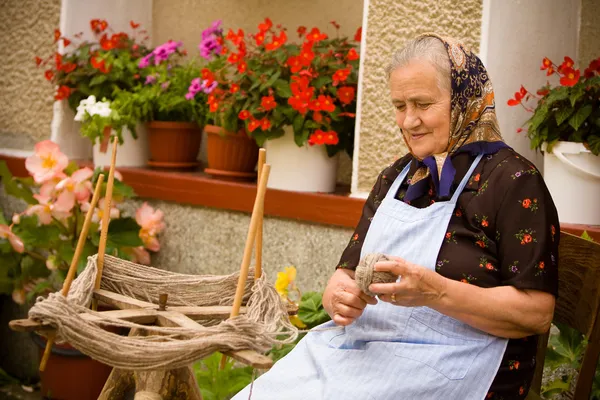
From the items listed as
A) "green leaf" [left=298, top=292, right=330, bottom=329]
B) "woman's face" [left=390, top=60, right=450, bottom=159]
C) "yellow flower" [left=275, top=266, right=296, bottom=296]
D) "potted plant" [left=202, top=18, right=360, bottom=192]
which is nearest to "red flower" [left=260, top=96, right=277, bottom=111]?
"potted plant" [left=202, top=18, right=360, bottom=192]

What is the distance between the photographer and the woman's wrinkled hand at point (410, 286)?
5.95 feet

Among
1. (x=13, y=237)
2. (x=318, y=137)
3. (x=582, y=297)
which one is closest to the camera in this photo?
(x=582, y=297)

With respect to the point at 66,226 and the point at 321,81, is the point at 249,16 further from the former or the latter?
the point at 66,226

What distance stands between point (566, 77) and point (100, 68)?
2.49m

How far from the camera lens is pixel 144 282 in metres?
2.13

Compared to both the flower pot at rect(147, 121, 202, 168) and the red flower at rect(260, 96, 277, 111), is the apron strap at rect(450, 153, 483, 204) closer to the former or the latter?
the red flower at rect(260, 96, 277, 111)

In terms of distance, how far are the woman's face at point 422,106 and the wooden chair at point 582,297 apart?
0.44 m

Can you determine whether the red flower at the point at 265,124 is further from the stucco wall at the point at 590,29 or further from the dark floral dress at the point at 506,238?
the dark floral dress at the point at 506,238

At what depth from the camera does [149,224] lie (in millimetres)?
4090

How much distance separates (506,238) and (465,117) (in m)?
0.33

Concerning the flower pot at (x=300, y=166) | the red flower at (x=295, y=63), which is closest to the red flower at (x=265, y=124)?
the flower pot at (x=300, y=166)

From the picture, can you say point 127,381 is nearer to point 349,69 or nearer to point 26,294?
point 349,69

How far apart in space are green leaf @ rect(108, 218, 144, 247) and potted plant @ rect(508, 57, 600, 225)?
5.93 ft

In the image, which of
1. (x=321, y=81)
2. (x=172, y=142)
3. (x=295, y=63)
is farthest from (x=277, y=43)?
(x=172, y=142)
